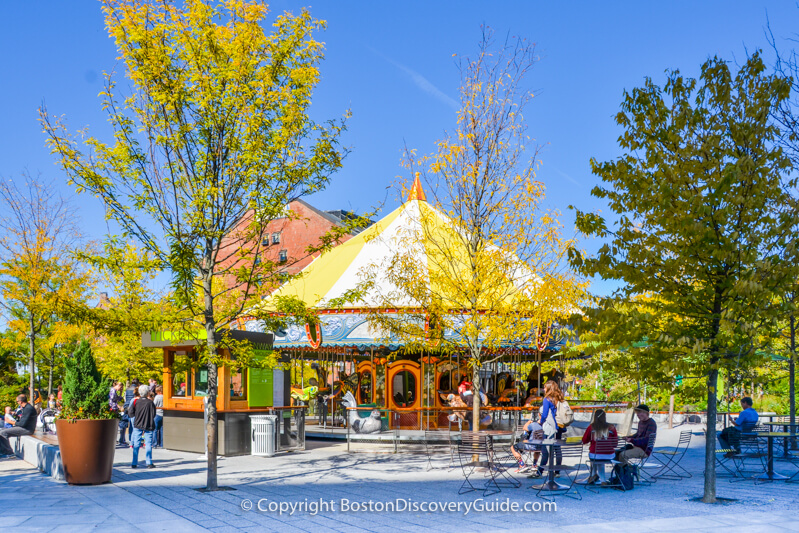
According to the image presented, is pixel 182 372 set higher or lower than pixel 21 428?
higher

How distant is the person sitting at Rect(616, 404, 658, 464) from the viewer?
37.0 feet

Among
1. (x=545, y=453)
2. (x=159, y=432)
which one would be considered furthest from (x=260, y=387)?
(x=545, y=453)

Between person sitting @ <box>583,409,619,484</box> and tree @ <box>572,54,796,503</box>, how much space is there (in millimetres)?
1517

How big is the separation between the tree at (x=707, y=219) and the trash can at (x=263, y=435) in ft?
27.6

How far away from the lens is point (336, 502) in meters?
10.1

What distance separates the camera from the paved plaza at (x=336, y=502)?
330 inches

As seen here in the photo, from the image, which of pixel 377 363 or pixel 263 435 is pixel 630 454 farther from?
pixel 377 363

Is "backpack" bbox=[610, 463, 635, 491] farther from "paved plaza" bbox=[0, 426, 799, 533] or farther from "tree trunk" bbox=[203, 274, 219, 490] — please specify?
"tree trunk" bbox=[203, 274, 219, 490]

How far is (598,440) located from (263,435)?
7.82m

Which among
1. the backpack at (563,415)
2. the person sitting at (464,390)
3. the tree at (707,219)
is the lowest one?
the person sitting at (464,390)

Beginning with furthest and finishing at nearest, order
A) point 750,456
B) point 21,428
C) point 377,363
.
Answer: point 377,363 < point 21,428 < point 750,456

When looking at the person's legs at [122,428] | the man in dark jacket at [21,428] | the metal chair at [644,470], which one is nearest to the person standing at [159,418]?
the person's legs at [122,428]

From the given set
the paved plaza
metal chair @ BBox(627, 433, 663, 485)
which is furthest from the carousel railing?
metal chair @ BBox(627, 433, 663, 485)

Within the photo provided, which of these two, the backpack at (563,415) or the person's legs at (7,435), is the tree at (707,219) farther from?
the person's legs at (7,435)
